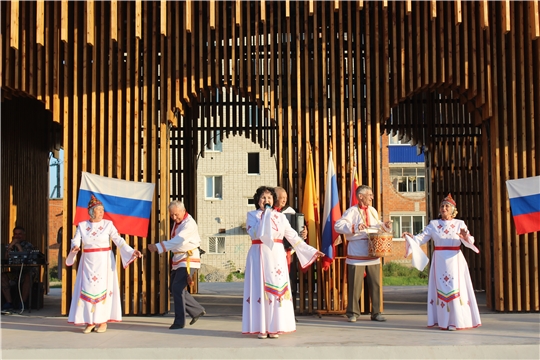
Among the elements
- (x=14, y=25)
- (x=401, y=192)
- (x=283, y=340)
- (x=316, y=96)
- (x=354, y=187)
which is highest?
(x=14, y=25)

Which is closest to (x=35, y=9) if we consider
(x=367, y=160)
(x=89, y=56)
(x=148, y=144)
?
(x=89, y=56)

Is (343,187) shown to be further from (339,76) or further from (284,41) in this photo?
(284,41)

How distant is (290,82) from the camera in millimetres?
10289

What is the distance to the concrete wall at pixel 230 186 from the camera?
34.0 meters

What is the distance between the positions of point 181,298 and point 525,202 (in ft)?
15.5

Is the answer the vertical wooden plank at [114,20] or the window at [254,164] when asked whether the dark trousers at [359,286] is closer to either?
the vertical wooden plank at [114,20]

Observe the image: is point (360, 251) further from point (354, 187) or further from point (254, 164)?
point (254, 164)

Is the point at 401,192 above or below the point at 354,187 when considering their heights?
above

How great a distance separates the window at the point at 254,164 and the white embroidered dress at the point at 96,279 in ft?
83.9

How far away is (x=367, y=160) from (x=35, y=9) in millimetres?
4883

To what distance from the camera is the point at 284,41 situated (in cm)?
1052

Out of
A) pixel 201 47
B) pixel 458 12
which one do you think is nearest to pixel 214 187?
pixel 201 47

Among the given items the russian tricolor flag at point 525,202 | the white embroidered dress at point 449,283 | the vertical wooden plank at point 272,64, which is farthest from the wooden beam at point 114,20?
the russian tricolor flag at point 525,202

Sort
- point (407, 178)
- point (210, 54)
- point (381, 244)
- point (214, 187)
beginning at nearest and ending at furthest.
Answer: point (381, 244) → point (210, 54) → point (214, 187) → point (407, 178)
